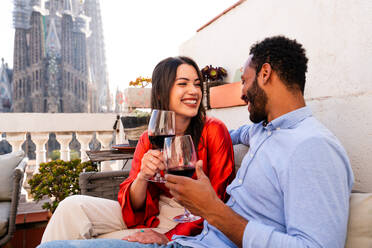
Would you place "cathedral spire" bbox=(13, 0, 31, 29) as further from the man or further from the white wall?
the man

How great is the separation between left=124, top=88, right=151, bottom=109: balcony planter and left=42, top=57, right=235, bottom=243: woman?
3250 millimetres

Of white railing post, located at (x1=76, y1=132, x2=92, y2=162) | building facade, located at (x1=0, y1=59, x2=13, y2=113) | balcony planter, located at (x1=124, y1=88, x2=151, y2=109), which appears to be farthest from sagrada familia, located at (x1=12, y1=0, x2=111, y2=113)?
white railing post, located at (x1=76, y1=132, x2=92, y2=162)

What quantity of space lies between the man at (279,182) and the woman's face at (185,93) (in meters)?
0.39

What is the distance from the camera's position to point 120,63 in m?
40.1

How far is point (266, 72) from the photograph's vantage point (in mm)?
985

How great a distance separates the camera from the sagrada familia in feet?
113

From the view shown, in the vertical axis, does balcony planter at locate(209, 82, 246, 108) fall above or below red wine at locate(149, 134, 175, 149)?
above

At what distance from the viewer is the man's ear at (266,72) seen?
3.21ft

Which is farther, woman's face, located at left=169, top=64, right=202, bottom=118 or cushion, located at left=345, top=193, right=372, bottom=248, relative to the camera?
woman's face, located at left=169, top=64, right=202, bottom=118

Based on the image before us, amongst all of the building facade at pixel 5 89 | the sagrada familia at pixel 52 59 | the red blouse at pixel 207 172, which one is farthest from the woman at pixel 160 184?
the building facade at pixel 5 89

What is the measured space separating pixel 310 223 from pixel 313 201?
0.18ft

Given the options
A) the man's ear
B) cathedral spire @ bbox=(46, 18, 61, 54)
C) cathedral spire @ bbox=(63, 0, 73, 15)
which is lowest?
the man's ear

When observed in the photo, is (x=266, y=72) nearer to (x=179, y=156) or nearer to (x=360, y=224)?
(x=179, y=156)

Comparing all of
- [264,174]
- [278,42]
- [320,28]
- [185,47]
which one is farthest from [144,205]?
[185,47]
